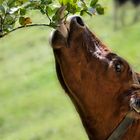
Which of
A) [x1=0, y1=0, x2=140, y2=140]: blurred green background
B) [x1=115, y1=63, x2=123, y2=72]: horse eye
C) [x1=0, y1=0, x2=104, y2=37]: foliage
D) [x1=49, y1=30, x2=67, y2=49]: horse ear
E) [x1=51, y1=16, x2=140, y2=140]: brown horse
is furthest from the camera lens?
[x1=0, y1=0, x2=140, y2=140]: blurred green background

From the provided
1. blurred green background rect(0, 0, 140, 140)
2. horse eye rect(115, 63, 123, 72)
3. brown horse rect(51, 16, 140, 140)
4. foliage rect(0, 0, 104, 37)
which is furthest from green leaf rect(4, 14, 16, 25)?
blurred green background rect(0, 0, 140, 140)

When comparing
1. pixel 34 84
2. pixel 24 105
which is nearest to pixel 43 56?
pixel 34 84

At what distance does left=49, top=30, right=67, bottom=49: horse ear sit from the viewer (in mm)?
4363

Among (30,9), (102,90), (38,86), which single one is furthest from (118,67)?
(38,86)

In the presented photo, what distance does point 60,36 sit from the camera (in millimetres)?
4422

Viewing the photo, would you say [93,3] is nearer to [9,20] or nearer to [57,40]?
[57,40]

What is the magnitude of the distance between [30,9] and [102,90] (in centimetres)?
81

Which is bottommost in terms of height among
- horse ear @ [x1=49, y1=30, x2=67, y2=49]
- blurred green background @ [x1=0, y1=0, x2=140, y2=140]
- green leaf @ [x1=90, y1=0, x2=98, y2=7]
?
blurred green background @ [x1=0, y1=0, x2=140, y2=140]

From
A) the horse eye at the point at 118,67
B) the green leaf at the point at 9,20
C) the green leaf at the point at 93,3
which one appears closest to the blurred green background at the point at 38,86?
the horse eye at the point at 118,67

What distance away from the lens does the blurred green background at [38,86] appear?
16900 mm

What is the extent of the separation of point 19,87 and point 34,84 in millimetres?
472

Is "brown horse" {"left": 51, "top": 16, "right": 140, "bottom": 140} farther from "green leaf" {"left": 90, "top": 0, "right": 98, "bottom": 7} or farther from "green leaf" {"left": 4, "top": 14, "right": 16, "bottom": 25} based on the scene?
"green leaf" {"left": 4, "top": 14, "right": 16, "bottom": 25}

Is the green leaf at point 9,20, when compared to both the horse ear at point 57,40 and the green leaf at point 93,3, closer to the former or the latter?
the horse ear at point 57,40

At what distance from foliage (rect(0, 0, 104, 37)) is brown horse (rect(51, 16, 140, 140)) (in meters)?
0.26
